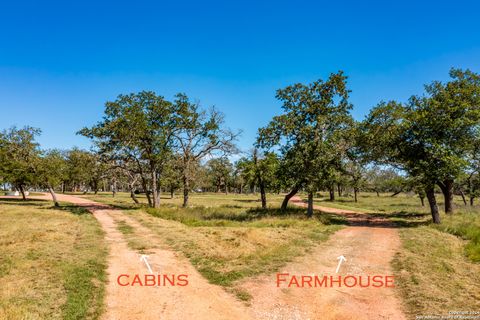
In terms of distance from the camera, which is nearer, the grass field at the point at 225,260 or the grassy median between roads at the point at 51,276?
the grassy median between roads at the point at 51,276

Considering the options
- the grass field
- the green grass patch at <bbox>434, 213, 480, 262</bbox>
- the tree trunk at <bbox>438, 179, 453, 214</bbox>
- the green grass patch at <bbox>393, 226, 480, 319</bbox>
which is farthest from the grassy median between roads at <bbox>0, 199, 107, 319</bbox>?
the tree trunk at <bbox>438, 179, 453, 214</bbox>

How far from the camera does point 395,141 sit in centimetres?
2491

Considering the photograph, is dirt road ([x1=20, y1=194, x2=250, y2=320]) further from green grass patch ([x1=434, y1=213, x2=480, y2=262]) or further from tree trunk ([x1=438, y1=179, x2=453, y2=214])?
tree trunk ([x1=438, y1=179, x2=453, y2=214])

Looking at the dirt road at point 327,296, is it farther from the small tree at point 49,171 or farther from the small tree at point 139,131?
the small tree at point 49,171

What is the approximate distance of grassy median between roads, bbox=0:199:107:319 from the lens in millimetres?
7535

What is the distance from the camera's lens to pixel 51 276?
392 inches

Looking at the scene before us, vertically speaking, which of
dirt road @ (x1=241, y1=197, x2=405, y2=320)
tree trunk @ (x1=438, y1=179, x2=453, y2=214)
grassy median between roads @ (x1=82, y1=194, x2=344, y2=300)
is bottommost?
dirt road @ (x1=241, y1=197, x2=405, y2=320)

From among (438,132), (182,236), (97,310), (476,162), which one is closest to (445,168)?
(438,132)

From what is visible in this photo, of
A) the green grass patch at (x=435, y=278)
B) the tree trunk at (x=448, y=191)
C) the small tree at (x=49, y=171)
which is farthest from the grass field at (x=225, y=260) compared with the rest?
the small tree at (x=49, y=171)

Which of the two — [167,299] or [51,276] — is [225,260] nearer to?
[167,299]

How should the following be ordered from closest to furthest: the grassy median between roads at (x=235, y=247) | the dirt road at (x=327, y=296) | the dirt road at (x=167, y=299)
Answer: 1. the dirt road at (x=167, y=299)
2. the dirt road at (x=327, y=296)
3. the grassy median between roads at (x=235, y=247)

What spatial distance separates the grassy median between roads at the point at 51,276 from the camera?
297 inches

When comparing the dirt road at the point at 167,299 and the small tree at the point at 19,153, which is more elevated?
the small tree at the point at 19,153

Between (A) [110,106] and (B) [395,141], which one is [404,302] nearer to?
(B) [395,141]
